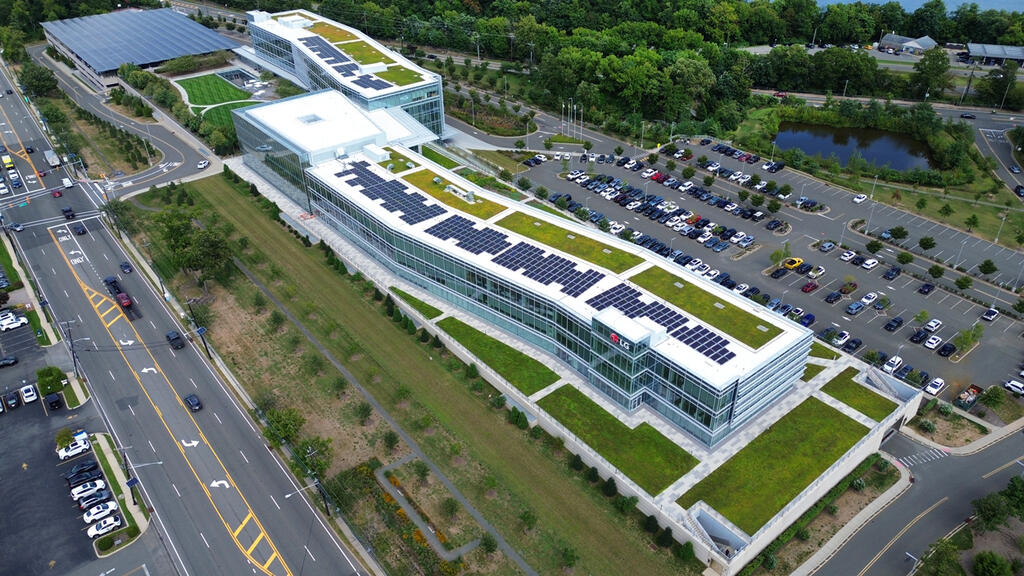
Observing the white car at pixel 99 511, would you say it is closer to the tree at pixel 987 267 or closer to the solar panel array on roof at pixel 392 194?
the solar panel array on roof at pixel 392 194

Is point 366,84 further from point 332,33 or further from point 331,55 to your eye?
point 332,33

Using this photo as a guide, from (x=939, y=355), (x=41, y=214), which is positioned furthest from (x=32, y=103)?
(x=939, y=355)

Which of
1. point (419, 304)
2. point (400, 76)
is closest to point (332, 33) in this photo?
point (400, 76)

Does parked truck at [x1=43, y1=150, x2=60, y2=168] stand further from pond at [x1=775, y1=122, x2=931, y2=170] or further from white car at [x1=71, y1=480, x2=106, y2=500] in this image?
pond at [x1=775, y1=122, x2=931, y2=170]

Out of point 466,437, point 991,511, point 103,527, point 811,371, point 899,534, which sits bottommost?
point 103,527

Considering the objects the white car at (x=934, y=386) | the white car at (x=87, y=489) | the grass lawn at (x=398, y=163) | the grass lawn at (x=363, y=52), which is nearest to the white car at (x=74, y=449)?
the white car at (x=87, y=489)

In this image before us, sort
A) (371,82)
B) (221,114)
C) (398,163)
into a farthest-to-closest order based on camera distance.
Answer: (221,114) < (371,82) < (398,163)
